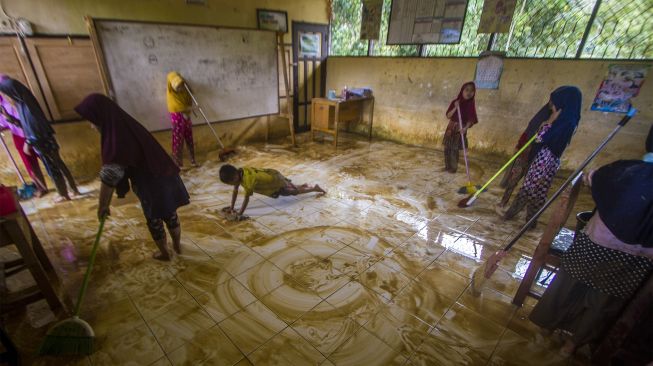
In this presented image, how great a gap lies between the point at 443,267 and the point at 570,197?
1265 millimetres

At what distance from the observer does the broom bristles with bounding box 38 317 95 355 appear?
5.99 feet

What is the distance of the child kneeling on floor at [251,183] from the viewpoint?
3.31m

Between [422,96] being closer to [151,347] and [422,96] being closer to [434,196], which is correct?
[434,196]

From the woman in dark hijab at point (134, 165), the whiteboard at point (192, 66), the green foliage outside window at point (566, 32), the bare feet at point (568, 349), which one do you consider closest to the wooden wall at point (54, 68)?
the whiteboard at point (192, 66)

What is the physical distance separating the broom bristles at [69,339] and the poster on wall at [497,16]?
6.78m

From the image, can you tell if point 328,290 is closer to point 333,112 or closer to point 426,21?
point 333,112

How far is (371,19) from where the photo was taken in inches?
261

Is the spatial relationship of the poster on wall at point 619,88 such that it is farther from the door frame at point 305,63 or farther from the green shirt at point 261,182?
the door frame at point 305,63

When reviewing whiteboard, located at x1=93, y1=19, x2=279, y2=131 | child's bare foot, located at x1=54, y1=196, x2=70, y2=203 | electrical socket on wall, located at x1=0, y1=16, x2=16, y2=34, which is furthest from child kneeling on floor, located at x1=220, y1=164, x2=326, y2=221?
electrical socket on wall, located at x1=0, y1=16, x2=16, y2=34

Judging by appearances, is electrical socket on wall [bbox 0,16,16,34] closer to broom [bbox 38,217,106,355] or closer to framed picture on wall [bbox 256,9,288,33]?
framed picture on wall [bbox 256,9,288,33]

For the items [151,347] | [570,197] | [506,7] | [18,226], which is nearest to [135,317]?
[151,347]

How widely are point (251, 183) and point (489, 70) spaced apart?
4961 millimetres

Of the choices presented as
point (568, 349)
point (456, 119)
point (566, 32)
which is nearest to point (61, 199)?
point (568, 349)

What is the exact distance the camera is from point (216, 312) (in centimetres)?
227
